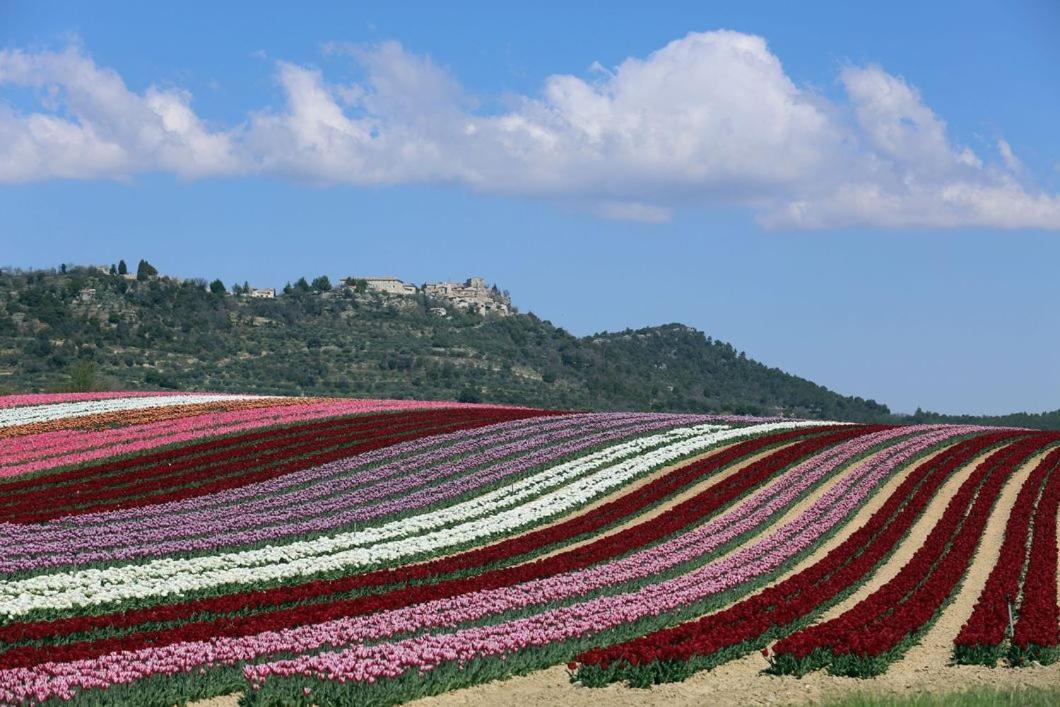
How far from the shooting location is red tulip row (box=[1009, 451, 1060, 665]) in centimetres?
1906

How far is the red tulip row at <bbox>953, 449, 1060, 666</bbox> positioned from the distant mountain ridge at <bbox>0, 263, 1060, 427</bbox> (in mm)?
53806

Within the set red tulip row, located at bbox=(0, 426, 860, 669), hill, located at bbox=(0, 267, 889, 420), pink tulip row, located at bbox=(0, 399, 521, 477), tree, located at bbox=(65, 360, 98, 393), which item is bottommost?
red tulip row, located at bbox=(0, 426, 860, 669)

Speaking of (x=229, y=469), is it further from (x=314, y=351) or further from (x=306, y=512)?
(x=314, y=351)

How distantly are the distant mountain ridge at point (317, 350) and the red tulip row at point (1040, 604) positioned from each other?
2196 inches

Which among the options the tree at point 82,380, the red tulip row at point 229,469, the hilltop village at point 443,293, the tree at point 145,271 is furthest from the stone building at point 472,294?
the red tulip row at point 229,469

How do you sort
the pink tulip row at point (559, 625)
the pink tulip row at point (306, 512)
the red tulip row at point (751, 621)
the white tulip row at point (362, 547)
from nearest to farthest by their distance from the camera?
1. the pink tulip row at point (559, 625)
2. the red tulip row at point (751, 621)
3. the white tulip row at point (362, 547)
4. the pink tulip row at point (306, 512)

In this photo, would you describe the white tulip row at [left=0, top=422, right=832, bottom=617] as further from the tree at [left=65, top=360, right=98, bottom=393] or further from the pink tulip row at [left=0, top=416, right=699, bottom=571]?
the tree at [left=65, top=360, right=98, bottom=393]

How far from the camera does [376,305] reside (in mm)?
132000

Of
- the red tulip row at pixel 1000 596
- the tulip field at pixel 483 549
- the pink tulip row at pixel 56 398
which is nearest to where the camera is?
the tulip field at pixel 483 549

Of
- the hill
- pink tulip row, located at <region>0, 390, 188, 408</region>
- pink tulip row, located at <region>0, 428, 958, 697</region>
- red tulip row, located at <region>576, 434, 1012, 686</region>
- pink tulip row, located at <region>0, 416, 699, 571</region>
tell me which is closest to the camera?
pink tulip row, located at <region>0, 428, 958, 697</region>

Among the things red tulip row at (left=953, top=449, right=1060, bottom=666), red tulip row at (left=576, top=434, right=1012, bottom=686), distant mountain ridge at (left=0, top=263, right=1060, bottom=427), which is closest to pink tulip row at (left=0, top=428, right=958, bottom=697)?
red tulip row at (left=576, top=434, right=1012, bottom=686)

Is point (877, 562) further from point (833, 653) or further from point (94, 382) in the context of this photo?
point (94, 382)

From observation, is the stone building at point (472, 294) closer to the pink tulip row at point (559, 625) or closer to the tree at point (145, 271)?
the tree at point (145, 271)

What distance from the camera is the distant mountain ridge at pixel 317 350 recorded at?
Result: 3691 inches
